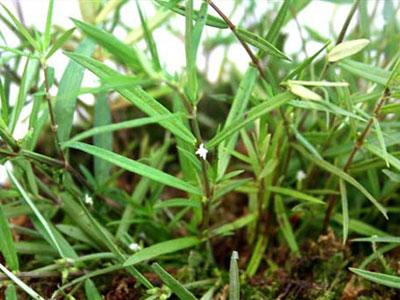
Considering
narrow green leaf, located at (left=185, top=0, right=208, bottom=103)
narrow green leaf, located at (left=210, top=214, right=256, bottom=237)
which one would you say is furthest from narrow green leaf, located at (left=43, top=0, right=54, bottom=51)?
narrow green leaf, located at (left=210, top=214, right=256, bottom=237)

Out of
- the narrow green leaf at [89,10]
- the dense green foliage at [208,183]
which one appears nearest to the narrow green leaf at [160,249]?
the dense green foliage at [208,183]

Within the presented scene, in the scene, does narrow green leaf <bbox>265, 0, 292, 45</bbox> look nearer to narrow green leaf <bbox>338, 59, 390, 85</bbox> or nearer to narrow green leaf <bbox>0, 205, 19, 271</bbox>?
narrow green leaf <bbox>338, 59, 390, 85</bbox>

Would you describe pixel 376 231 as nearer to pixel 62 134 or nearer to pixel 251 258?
pixel 251 258

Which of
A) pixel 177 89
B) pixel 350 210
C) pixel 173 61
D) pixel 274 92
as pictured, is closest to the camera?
pixel 177 89

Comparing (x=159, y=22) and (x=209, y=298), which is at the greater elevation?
(x=159, y=22)

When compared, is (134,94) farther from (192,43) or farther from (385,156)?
(385,156)

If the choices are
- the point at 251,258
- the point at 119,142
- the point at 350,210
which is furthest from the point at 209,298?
the point at 119,142

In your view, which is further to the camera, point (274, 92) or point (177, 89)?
point (274, 92)
